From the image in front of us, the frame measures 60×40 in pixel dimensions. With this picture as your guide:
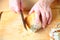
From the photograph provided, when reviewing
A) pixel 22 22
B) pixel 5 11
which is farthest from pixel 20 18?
pixel 5 11

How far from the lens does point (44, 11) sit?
129cm

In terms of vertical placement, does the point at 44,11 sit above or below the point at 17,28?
above

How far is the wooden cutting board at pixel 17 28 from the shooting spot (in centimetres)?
135

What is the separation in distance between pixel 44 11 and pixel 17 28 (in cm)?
29

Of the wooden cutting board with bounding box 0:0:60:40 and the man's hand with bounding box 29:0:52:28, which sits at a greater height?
the man's hand with bounding box 29:0:52:28

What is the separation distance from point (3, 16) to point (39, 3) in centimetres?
37

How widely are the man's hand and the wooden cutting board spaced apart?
0.06 meters

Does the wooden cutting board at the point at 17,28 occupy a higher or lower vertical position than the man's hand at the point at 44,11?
lower

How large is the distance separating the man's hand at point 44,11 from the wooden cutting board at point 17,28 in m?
0.06

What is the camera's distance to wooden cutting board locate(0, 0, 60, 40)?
135cm

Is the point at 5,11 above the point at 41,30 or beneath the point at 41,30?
above

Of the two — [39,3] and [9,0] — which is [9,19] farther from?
[39,3]

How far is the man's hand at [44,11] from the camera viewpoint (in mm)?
1294

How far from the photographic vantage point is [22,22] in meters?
1.41
